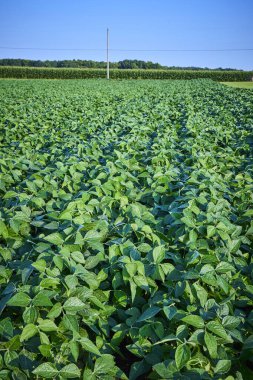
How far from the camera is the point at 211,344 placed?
4.08 feet

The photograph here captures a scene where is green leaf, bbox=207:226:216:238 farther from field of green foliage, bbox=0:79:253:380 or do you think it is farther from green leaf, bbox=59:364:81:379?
green leaf, bbox=59:364:81:379

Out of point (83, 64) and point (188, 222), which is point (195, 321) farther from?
point (83, 64)

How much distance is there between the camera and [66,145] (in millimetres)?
4621

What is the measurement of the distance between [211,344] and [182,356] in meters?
0.16

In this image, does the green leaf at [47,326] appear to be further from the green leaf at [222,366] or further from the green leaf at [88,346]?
the green leaf at [222,366]

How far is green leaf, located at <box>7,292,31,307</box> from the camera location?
1.30 meters

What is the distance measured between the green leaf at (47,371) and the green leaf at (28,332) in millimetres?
147

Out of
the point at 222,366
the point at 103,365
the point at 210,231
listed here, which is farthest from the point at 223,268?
the point at 103,365

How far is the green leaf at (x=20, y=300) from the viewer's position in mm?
1303

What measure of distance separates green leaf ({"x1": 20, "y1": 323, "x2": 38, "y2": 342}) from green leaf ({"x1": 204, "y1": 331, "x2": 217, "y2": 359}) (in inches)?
32.1

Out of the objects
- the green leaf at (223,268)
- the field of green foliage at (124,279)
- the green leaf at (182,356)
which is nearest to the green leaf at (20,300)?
the field of green foliage at (124,279)

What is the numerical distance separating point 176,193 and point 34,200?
54.7 inches

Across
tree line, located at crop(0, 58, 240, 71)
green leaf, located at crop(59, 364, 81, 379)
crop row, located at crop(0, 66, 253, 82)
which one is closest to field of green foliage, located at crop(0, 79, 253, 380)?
green leaf, located at crop(59, 364, 81, 379)

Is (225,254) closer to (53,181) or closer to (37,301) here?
(37,301)
